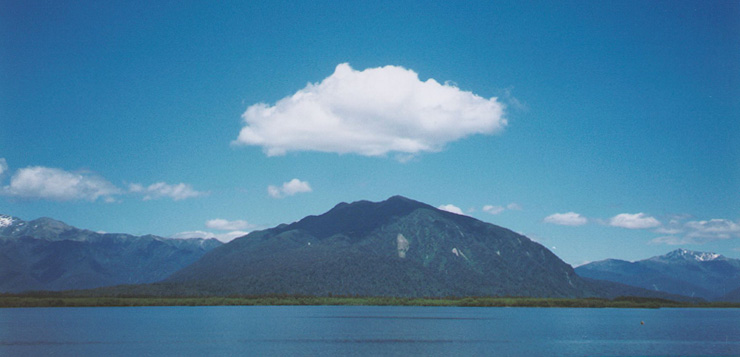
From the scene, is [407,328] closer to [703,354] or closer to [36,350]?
[703,354]

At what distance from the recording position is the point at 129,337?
123125 millimetres

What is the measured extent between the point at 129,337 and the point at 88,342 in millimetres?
11762

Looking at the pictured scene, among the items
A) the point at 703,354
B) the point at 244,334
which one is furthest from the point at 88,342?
the point at 703,354

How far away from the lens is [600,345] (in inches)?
4528

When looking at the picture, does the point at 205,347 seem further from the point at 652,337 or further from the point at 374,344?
the point at 652,337

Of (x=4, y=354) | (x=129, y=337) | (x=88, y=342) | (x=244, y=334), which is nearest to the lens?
(x=4, y=354)

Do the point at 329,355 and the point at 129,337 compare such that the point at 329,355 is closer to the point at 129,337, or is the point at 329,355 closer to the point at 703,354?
the point at 129,337

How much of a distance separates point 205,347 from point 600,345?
71.2 meters

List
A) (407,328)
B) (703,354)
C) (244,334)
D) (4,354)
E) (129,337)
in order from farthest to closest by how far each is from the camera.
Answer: (407,328)
(244,334)
(129,337)
(703,354)
(4,354)

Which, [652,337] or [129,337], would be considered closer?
[129,337]

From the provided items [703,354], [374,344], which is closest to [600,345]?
[703,354]

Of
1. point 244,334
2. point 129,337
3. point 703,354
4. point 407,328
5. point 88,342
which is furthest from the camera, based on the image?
point 407,328

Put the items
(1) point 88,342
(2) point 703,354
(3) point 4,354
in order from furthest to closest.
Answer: (1) point 88,342 < (2) point 703,354 < (3) point 4,354

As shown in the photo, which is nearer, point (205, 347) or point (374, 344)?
point (205, 347)
